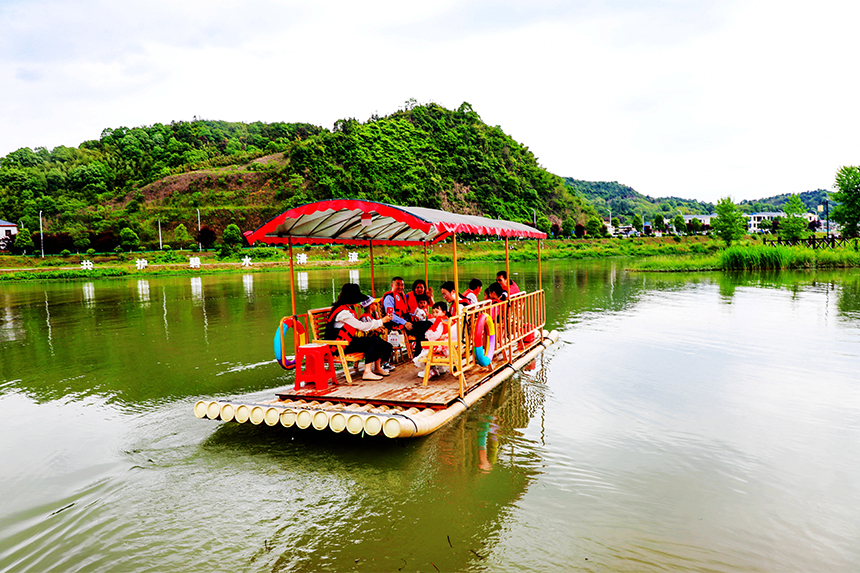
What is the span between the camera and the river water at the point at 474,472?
445 centimetres

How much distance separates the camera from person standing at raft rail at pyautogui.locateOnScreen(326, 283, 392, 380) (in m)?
7.62

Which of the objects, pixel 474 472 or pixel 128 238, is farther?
pixel 128 238

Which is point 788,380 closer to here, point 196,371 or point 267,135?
point 196,371

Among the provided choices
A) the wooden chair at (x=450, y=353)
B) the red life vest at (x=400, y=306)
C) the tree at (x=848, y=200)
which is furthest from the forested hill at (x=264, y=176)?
the wooden chair at (x=450, y=353)

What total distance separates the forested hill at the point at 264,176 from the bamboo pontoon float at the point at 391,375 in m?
58.3

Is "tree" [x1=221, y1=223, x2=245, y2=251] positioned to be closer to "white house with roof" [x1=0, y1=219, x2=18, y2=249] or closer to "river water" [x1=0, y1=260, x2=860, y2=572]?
"white house with roof" [x1=0, y1=219, x2=18, y2=249]

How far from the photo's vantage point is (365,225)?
31.7 ft

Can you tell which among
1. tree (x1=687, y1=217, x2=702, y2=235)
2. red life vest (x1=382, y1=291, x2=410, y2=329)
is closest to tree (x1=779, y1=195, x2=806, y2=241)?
tree (x1=687, y1=217, x2=702, y2=235)

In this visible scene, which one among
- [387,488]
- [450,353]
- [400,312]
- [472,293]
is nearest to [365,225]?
[400,312]

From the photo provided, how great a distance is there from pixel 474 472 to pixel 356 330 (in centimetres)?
303

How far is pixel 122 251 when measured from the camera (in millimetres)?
56938

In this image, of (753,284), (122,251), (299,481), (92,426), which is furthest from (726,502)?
(122,251)

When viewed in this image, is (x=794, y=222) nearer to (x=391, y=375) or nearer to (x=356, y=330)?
(x=391, y=375)

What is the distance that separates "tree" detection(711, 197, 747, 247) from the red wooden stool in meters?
53.4
